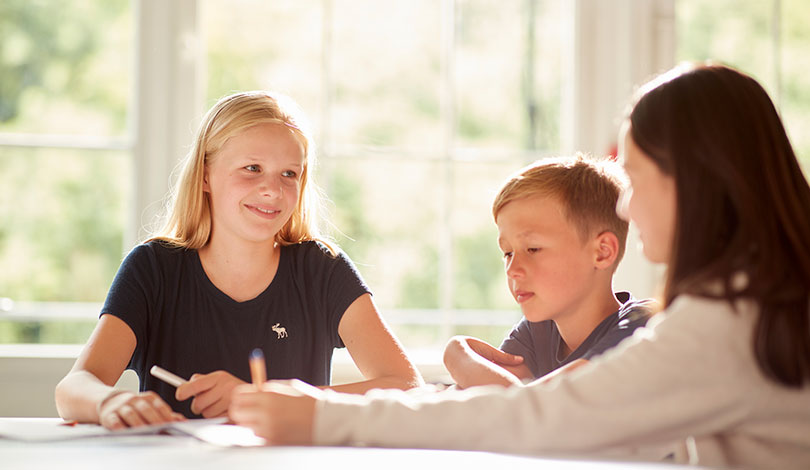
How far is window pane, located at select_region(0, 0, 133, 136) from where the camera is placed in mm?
2497

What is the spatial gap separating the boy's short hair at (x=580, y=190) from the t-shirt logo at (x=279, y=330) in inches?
18.3

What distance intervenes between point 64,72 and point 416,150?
2.09 meters

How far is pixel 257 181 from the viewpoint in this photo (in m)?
1.46

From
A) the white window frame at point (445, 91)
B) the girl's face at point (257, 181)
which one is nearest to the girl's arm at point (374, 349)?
the girl's face at point (257, 181)

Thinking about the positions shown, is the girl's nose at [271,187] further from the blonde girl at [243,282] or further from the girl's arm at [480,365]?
the girl's arm at [480,365]

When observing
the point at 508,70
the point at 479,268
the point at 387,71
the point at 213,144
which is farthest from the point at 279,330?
the point at 479,268

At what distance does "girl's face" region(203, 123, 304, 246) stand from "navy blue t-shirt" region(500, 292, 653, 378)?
51 cm

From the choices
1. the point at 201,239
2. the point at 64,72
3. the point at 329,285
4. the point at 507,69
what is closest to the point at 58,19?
the point at 64,72

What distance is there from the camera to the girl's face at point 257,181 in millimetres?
1455

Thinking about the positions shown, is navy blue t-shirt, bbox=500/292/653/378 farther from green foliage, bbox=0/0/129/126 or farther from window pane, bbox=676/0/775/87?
green foliage, bbox=0/0/129/126

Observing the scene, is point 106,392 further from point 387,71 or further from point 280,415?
point 387,71

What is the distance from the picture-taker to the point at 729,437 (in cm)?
78

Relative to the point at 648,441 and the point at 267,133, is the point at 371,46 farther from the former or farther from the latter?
the point at 648,441

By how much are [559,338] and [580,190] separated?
279mm
